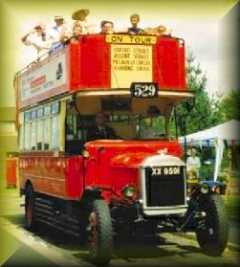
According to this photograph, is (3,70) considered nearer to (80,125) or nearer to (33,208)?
(80,125)

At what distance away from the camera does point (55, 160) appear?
431 inches

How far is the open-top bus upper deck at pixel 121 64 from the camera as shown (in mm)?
9664

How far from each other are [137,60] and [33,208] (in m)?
4.31

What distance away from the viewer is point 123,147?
9.52 meters

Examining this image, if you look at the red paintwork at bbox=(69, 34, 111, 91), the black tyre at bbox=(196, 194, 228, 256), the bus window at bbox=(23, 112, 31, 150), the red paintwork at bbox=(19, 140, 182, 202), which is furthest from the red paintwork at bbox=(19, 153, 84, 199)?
the black tyre at bbox=(196, 194, 228, 256)

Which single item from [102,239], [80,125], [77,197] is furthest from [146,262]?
[80,125]

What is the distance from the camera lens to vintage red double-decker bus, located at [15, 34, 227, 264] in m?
8.95

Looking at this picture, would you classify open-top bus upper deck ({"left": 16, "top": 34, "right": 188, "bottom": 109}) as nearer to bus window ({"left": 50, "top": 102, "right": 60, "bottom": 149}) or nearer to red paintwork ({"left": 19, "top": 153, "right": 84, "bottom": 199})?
bus window ({"left": 50, "top": 102, "right": 60, "bottom": 149})

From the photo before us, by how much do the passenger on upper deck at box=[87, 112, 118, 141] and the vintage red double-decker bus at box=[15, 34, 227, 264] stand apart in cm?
6

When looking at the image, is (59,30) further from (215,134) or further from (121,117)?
(215,134)

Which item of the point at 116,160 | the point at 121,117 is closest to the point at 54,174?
the point at 121,117

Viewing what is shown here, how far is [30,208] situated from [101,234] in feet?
15.3

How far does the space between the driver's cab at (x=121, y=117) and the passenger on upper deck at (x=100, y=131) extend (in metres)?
0.04

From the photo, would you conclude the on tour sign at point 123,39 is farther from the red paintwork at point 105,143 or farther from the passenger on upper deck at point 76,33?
the passenger on upper deck at point 76,33
